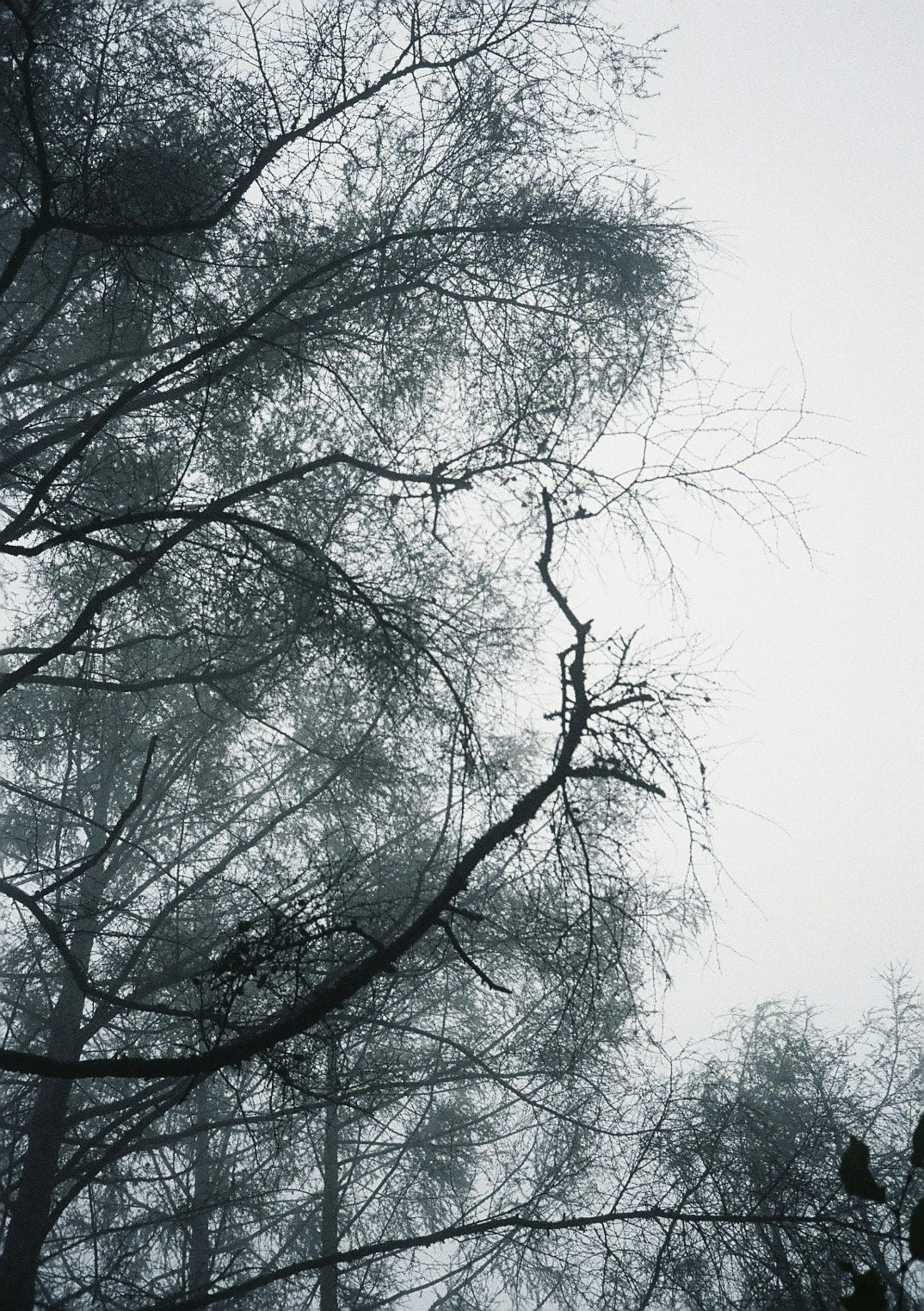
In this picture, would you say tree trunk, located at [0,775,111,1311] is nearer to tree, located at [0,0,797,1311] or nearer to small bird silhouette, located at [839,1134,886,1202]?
tree, located at [0,0,797,1311]

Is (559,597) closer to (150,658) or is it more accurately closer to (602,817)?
(602,817)

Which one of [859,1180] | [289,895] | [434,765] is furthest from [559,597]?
[289,895]

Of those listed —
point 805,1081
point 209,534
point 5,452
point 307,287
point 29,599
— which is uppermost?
point 29,599

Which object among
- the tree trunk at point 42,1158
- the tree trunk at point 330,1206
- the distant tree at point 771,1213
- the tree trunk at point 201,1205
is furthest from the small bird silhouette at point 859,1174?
the tree trunk at point 330,1206

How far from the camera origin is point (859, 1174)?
45.1 inches

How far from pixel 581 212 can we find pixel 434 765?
271 cm

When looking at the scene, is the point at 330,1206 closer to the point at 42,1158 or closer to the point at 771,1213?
the point at 42,1158

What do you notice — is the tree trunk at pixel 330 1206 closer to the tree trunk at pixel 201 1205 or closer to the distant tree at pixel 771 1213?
the tree trunk at pixel 201 1205

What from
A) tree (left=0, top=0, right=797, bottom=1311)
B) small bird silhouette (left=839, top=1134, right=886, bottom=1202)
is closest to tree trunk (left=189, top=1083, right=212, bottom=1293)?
tree (left=0, top=0, right=797, bottom=1311)

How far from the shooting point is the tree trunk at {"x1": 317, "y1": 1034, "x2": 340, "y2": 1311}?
19.9ft

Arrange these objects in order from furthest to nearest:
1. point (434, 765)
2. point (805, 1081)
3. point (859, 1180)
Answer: point (805, 1081)
point (434, 765)
point (859, 1180)

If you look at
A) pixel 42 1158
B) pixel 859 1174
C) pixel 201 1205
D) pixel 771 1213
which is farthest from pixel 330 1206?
pixel 859 1174

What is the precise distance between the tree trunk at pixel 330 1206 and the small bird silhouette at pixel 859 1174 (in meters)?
4.80

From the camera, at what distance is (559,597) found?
2.22 m
